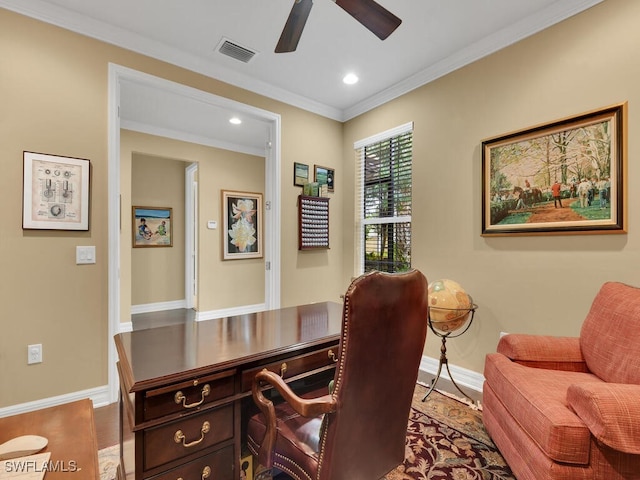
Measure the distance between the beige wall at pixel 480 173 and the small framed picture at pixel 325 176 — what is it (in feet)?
3.19

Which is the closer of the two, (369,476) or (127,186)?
Result: (369,476)

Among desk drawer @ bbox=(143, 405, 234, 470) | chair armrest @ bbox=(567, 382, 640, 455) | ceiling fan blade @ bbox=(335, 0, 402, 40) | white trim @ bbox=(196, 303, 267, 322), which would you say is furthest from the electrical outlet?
chair armrest @ bbox=(567, 382, 640, 455)

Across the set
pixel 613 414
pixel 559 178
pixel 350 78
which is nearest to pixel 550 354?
pixel 613 414

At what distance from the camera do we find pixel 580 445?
1.25m

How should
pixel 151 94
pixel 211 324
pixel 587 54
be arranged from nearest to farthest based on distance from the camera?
pixel 211 324
pixel 587 54
pixel 151 94

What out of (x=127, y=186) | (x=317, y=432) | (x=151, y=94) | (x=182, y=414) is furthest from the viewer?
(x=127, y=186)

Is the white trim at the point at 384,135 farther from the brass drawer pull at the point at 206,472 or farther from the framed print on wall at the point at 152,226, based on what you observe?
the framed print on wall at the point at 152,226

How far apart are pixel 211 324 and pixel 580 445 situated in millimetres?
1747

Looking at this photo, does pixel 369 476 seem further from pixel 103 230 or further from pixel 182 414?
pixel 103 230

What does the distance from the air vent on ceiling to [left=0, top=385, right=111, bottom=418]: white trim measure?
3016mm

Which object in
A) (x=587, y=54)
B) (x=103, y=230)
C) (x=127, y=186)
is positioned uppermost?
(x=587, y=54)

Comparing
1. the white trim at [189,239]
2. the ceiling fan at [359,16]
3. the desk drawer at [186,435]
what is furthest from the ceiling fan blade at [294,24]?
the white trim at [189,239]

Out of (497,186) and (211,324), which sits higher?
(497,186)

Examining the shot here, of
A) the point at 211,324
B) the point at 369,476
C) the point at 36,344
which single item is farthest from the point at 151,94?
the point at 369,476
